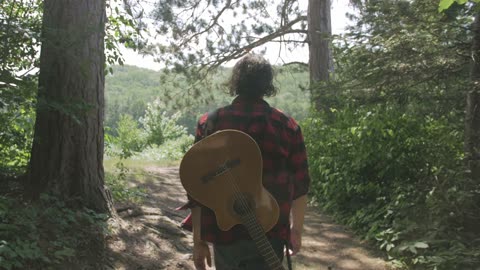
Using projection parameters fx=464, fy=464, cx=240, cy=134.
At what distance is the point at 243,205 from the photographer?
190cm

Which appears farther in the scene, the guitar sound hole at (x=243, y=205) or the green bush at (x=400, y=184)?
the green bush at (x=400, y=184)

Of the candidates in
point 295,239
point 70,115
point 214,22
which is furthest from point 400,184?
point 214,22

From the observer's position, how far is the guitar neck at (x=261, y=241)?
1.87m

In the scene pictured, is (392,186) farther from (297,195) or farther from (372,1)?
(297,195)

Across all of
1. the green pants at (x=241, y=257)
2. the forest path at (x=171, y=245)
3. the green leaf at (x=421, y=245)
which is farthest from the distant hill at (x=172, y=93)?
the green leaf at (x=421, y=245)

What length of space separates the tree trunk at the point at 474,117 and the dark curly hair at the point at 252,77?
3289 mm

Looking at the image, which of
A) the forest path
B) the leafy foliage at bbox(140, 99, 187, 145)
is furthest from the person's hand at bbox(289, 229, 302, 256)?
the leafy foliage at bbox(140, 99, 187, 145)

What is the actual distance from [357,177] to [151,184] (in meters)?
3.82

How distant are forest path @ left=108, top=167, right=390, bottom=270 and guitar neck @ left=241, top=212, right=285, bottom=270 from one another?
2394 mm

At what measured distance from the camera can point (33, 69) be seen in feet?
14.1

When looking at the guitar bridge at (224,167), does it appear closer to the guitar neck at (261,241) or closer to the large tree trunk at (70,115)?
the guitar neck at (261,241)

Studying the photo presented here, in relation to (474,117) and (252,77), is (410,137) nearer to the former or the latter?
(474,117)

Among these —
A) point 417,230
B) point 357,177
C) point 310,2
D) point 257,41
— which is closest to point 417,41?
point 417,230

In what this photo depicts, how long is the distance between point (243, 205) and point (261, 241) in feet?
0.53
